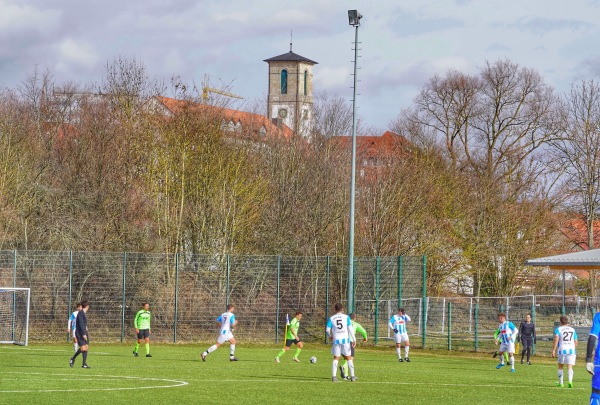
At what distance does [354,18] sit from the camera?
119 ft

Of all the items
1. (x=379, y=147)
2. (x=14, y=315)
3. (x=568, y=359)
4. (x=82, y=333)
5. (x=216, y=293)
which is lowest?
(x=568, y=359)

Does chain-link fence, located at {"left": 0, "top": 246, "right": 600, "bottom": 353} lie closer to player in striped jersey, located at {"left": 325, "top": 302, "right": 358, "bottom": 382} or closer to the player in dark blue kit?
the player in dark blue kit

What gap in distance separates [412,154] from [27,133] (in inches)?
935

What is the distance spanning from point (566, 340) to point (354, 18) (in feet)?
56.0

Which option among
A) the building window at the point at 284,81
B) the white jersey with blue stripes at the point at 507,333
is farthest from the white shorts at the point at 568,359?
the building window at the point at 284,81

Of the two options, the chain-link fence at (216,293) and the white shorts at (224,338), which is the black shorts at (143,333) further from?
the chain-link fence at (216,293)

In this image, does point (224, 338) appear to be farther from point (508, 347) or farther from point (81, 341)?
point (508, 347)

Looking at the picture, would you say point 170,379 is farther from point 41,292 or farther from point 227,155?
point 227,155

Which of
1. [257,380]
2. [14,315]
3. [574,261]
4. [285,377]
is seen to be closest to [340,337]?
[257,380]

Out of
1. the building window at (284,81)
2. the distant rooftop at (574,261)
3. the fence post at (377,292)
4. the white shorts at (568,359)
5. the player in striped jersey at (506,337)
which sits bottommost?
the white shorts at (568,359)

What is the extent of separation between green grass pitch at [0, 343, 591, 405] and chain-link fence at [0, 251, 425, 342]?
11.8 ft

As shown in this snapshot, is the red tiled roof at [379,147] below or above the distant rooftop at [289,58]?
below

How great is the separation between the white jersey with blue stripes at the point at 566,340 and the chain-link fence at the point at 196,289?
14533 millimetres

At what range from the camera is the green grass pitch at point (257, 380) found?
18.7 metres
